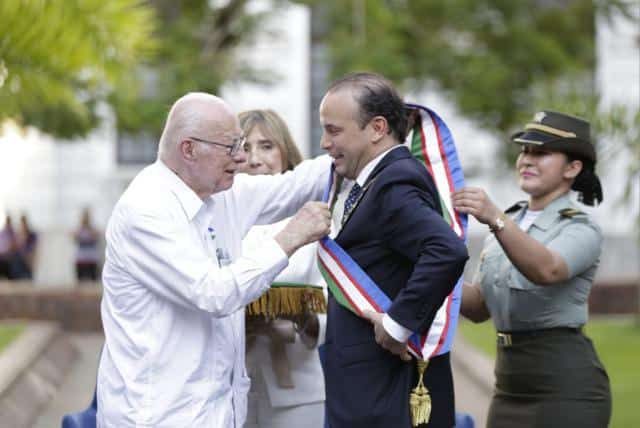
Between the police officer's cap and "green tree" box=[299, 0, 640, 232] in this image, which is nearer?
the police officer's cap

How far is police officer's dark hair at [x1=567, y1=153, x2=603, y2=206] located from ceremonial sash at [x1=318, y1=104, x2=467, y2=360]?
843mm

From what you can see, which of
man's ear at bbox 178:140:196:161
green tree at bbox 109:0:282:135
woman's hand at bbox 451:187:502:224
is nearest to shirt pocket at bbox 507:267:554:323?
woman's hand at bbox 451:187:502:224

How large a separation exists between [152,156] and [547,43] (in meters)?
11.5

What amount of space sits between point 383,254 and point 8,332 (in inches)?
443

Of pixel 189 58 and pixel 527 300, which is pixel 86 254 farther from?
pixel 527 300

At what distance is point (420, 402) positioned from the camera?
445 centimetres

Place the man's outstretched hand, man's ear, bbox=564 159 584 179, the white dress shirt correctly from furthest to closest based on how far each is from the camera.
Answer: man's ear, bbox=564 159 584 179
the man's outstretched hand
the white dress shirt

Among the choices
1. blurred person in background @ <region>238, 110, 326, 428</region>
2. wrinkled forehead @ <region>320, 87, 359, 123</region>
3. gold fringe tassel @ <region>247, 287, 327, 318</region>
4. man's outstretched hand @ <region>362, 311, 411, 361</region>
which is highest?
wrinkled forehead @ <region>320, 87, 359, 123</region>

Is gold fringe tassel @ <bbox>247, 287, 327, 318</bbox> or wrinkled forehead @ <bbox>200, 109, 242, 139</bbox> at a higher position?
wrinkled forehead @ <bbox>200, 109, 242, 139</bbox>

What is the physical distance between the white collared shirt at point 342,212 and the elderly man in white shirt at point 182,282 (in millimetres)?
170

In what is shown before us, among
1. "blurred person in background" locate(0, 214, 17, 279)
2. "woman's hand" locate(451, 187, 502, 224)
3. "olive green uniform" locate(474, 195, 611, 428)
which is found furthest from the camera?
"blurred person in background" locate(0, 214, 17, 279)

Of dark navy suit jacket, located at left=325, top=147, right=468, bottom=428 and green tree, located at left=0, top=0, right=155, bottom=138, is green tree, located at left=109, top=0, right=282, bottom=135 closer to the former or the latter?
green tree, located at left=0, top=0, right=155, bottom=138

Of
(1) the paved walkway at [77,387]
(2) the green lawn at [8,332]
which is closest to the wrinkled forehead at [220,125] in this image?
(1) the paved walkway at [77,387]

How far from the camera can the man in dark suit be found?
4246 mm
